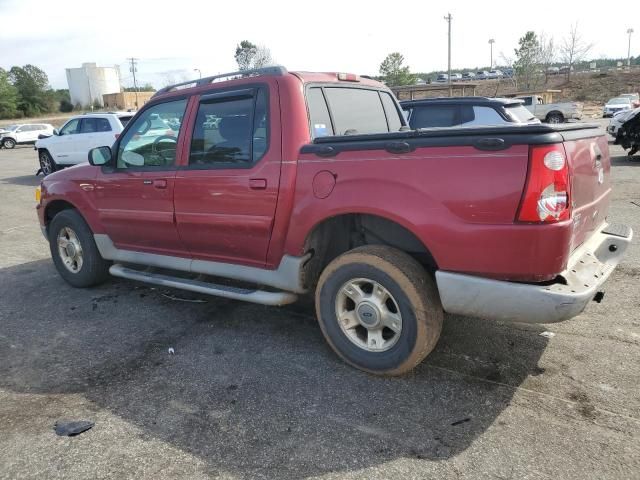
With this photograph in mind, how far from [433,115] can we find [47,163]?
12.8 metres

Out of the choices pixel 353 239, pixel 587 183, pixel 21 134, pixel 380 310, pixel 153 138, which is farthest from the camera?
pixel 21 134

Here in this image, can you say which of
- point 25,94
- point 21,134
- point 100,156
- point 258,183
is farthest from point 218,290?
point 25,94

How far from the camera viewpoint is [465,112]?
9.42m

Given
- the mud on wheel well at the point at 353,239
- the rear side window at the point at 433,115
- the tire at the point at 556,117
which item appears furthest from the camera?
the tire at the point at 556,117

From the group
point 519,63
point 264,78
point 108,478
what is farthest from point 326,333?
point 519,63

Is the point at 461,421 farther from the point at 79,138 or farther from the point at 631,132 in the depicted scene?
the point at 79,138

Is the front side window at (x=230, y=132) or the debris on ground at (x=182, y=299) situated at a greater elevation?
the front side window at (x=230, y=132)

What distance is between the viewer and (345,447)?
268cm

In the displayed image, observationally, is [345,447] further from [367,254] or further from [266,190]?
[266,190]

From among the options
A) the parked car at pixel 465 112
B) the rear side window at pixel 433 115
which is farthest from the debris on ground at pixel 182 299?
the rear side window at pixel 433 115

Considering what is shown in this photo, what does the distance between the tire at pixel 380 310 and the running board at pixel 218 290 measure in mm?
340

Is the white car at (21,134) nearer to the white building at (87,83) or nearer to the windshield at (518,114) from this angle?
the windshield at (518,114)

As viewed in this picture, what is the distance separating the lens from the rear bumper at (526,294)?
2770 millimetres

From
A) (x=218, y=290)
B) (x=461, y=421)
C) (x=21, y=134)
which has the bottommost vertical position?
(x=461, y=421)
